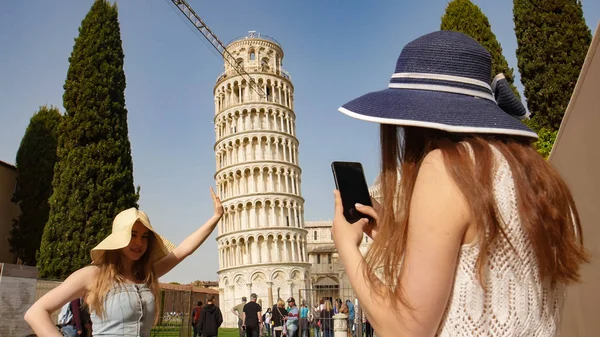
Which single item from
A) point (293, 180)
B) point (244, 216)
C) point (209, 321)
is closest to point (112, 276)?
point (209, 321)

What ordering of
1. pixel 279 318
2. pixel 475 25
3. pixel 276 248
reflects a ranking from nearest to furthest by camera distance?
1. pixel 475 25
2. pixel 279 318
3. pixel 276 248

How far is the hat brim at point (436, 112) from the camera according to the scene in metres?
0.94

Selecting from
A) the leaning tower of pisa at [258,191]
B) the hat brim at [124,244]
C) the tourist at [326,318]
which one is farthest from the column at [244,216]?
the hat brim at [124,244]

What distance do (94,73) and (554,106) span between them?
15445 millimetres

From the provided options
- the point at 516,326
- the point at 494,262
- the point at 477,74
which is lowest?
the point at 516,326

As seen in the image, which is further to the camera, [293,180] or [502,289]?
[293,180]

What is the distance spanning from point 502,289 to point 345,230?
1.08ft

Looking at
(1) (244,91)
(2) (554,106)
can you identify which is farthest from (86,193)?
(1) (244,91)

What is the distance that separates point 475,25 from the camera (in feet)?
37.3

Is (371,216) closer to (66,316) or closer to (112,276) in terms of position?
(112,276)

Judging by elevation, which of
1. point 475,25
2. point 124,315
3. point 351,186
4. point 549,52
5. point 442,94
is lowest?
point 124,315

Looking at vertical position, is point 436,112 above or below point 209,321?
above

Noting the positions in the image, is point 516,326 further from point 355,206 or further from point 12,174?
point 12,174

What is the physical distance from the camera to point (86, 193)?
55.5ft
